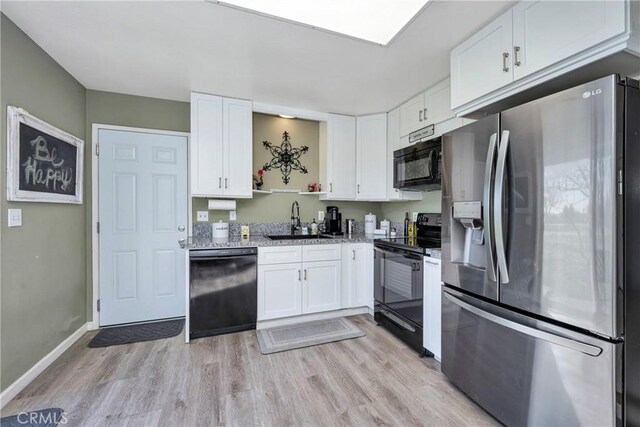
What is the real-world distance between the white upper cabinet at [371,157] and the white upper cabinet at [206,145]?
5.39 ft

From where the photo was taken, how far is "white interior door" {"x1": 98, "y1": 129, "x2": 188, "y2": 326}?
2861 mm

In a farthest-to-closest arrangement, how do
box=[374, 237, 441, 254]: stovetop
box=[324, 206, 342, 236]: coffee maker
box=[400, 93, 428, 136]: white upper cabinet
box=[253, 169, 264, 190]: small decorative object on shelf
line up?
1. box=[324, 206, 342, 236]: coffee maker
2. box=[253, 169, 264, 190]: small decorative object on shelf
3. box=[400, 93, 428, 136]: white upper cabinet
4. box=[374, 237, 441, 254]: stovetop

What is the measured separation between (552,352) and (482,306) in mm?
390

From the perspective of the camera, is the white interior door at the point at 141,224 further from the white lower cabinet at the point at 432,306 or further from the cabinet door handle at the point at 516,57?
the cabinet door handle at the point at 516,57

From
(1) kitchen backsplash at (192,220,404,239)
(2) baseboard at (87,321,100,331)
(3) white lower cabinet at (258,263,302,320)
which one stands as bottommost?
(2) baseboard at (87,321,100,331)

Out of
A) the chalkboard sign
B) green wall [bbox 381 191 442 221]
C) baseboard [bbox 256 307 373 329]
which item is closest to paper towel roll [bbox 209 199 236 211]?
the chalkboard sign

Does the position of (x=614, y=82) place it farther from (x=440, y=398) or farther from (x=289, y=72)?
(x=289, y=72)

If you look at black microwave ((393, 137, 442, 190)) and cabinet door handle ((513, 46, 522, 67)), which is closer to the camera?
cabinet door handle ((513, 46, 522, 67))

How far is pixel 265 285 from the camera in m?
2.79

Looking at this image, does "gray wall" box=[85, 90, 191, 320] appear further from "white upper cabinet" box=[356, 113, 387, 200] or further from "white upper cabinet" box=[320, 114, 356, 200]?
"white upper cabinet" box=[356, 113, 387, 200]

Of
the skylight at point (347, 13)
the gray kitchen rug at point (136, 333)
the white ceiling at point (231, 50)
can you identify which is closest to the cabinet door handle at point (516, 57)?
the white ceiling at point (231, 50)

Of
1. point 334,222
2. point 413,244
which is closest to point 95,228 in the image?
point 334,222

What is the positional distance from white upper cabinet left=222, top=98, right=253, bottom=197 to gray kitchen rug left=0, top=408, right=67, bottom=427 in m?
1.97

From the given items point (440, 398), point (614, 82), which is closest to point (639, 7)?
point (614, 82)
